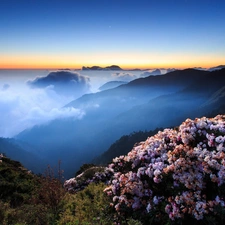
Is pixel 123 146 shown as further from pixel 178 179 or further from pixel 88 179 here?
pixel 178 179

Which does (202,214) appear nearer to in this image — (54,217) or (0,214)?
(54,217)

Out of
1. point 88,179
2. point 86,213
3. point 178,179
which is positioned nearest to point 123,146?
point 88,179

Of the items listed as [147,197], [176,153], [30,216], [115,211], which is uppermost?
[176,153]

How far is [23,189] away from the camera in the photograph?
12352mm

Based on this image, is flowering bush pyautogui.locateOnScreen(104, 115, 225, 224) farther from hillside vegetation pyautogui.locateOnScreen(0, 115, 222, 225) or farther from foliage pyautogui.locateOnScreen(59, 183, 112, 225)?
foliage pyautogui.locateOnScreen(59, 183, 112, 225)

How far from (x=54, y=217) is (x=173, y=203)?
4.01m

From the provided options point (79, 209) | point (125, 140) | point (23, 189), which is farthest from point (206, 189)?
point (125, 140)

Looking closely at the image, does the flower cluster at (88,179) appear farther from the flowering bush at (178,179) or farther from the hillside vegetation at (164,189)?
the flowering bush at (178,179)

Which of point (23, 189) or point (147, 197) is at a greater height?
point (147, 197)

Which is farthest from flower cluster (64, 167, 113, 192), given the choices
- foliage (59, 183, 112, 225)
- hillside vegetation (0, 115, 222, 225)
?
hillside vegetation (0, 115, 222, 225)

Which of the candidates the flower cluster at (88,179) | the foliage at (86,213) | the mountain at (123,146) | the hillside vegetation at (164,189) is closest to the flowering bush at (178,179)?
the hillside vegetation at (164,189)

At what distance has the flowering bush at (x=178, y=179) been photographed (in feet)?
15.8

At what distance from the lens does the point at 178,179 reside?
528 cm

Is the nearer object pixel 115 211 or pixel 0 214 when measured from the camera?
pixel 115 211
